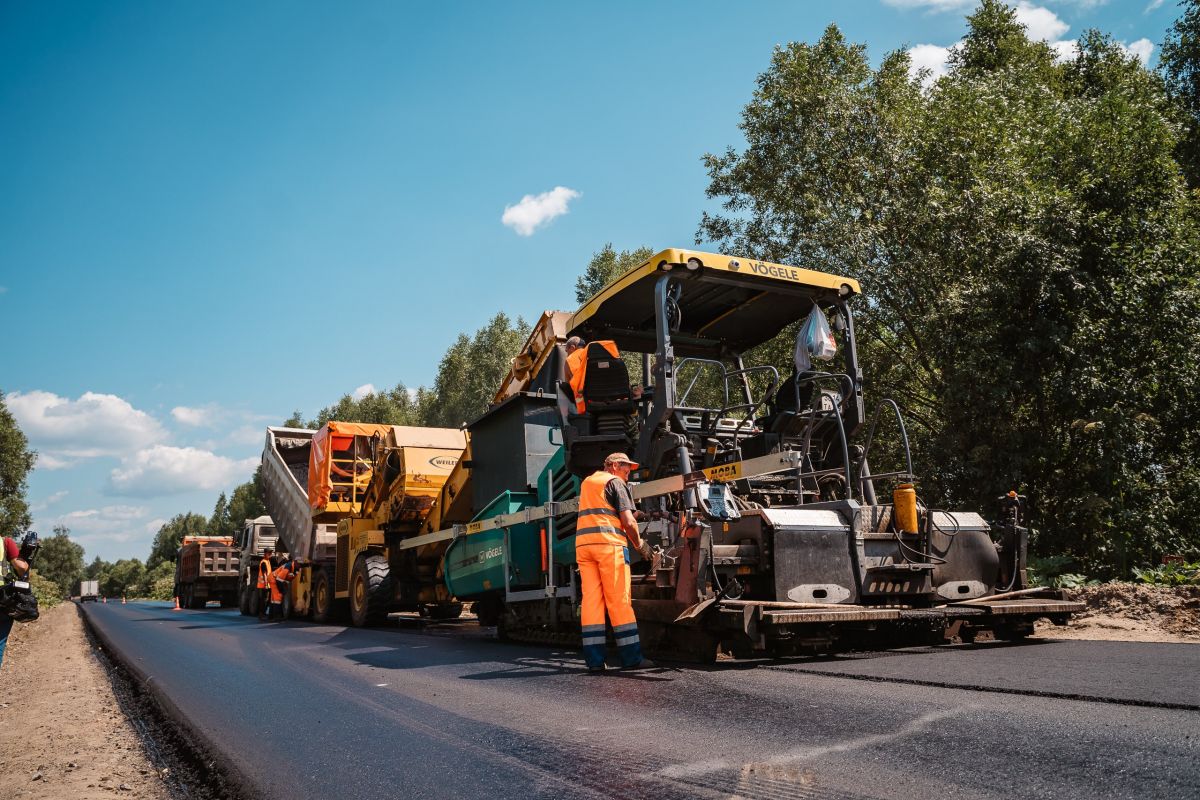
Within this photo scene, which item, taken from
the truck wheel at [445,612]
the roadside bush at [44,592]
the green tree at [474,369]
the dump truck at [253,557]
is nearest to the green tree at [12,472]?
the roadside bush at [44,592]

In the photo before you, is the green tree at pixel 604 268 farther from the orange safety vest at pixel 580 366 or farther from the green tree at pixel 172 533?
the green tree at pixel 172 533

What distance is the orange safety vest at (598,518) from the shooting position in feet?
19.3

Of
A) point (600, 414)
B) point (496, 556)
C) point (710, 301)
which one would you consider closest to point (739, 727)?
point (600, 414)

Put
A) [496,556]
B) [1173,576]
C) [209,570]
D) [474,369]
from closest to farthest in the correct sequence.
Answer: [496,556] → [1173,576] → [209,570] → [474,369]

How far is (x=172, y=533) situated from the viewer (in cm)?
11506

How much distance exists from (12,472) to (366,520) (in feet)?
138

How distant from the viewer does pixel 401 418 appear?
57.7 metres

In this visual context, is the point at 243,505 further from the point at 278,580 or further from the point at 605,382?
the point at 605,382

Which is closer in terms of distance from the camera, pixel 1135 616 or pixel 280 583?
pixel 1135 616

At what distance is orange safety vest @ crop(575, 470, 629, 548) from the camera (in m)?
5.87

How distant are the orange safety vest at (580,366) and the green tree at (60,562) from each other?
104277 millimetres

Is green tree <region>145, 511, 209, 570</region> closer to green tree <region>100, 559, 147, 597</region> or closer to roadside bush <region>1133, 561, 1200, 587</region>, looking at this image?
green tree <region>100, 559, 147, 597</region>

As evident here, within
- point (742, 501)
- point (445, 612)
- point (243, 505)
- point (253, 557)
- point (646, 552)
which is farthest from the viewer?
point (243, 505)

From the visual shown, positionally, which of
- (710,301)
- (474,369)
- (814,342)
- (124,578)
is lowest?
(124,578)
